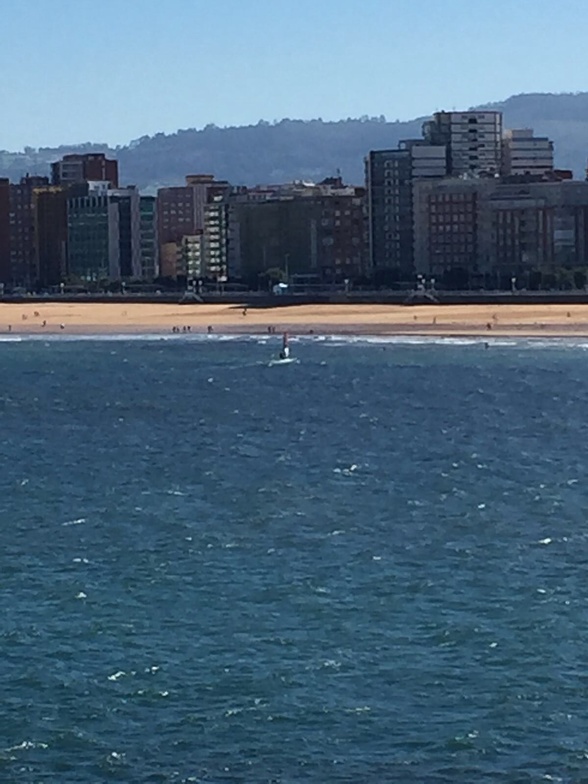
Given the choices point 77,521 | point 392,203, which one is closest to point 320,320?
point 392,203

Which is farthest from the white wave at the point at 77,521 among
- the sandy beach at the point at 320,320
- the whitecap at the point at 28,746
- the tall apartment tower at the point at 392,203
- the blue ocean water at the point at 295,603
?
the tall apartment tower at the point at 392,203

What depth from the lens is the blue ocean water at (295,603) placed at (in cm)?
2603

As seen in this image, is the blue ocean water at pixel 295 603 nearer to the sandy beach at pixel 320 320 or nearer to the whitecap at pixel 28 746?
the whitecap at pixel 28 746

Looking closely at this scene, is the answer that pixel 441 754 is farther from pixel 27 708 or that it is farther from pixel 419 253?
pixel 419 253

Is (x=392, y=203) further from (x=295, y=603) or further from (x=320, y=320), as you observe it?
(x=295, y=603)

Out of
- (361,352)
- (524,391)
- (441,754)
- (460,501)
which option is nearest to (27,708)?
(441,754)

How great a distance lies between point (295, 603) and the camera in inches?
1329

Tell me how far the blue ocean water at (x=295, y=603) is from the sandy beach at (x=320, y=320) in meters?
57.3

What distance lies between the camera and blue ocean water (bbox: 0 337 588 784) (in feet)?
85.4

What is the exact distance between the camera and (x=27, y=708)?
27.7m

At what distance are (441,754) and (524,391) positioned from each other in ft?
184

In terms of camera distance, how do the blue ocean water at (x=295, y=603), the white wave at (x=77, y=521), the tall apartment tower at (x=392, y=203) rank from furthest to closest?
the tall apartment tower at (x=392, y=203), the white wave at (x=77, y=521), the blue ocean water at (x=295, y=603)

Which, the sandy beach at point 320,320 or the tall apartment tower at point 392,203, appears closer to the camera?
the sandy beach at point 320,320

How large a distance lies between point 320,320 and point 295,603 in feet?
344
